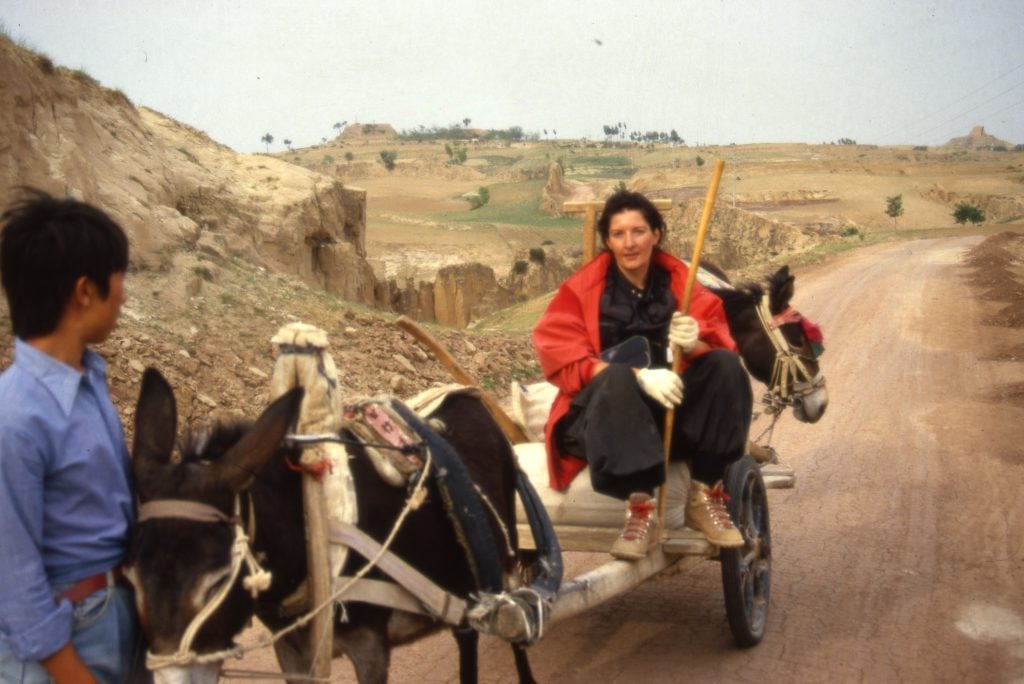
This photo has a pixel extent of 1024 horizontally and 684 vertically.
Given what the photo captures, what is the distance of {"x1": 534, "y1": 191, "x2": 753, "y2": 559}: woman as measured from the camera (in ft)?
14.5

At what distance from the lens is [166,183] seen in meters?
13.4

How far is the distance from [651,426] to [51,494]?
106 inches

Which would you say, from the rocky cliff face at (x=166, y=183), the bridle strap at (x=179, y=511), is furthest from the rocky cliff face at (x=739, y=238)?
the bridle strap at (x=179, y=511)

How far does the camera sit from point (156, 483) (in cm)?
257

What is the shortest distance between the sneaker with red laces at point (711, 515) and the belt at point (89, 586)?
3.02m

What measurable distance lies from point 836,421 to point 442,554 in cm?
827

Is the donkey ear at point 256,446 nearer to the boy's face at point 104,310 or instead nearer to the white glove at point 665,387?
the boy's face at point 104,310

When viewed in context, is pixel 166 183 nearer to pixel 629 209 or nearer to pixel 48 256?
pixel 629 209

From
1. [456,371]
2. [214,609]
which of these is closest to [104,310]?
[214,609]

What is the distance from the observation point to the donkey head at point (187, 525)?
248 cm

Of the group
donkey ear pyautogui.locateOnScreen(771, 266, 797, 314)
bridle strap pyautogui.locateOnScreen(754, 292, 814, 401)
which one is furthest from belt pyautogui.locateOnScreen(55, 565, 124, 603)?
donkey ear pyautogui.locateOnScreen(771, 266, 797, 314)

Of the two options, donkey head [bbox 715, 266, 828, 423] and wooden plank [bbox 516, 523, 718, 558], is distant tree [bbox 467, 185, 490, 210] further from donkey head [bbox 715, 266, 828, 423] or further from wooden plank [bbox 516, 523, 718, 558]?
wooden plank [bbox 516, 523, 718, 558]

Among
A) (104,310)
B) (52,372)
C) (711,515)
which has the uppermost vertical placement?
(104,310)

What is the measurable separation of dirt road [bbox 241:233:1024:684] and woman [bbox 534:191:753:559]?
97 cm
